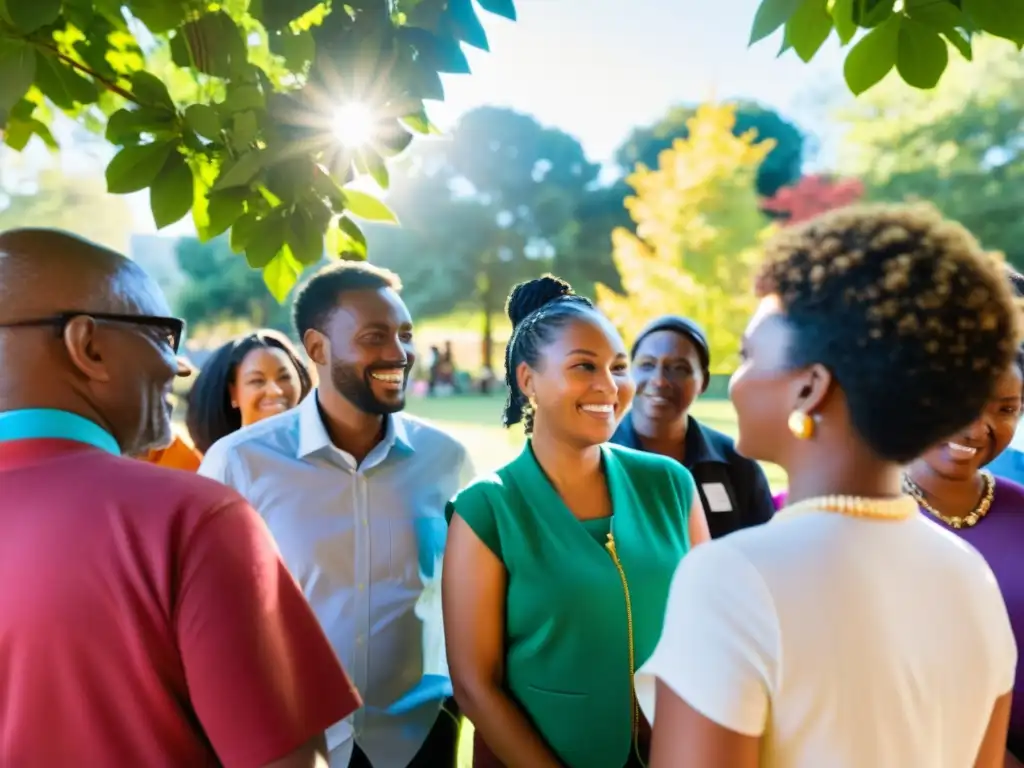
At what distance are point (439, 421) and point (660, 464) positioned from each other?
18886 mm

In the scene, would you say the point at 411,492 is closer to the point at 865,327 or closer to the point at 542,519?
the point at 542,519

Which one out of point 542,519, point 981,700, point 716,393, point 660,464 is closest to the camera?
point 981,700

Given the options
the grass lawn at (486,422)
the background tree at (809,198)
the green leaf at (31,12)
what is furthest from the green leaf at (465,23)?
the background tree at (809,198)

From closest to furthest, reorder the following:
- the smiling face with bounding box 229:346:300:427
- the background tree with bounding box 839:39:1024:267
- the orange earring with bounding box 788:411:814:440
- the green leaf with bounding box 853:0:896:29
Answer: the orange earring with bounding box 788:411:814:440, the green leaf with bounding box 853:0:896:29, the smiling face with bounding box 229:346:300:427, the background tree with bounding box 839:39:1024:267

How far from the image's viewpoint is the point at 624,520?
2.24 metres

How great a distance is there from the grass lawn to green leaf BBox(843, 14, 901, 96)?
9369 millimetres

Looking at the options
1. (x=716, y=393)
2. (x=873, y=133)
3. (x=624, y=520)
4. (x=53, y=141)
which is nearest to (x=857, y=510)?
(x=624, y=520)

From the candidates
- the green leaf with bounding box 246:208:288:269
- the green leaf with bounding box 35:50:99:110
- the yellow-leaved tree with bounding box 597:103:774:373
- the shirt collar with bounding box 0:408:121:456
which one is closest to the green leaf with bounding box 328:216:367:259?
the green leaf with bounding box 246:208:288:269

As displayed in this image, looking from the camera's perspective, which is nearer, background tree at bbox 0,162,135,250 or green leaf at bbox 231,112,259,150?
green leaf at bbox 231,112,259,150

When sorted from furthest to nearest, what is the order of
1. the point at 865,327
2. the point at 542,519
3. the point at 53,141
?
the point at 53,141
the point at 542,519
the point at 865,327

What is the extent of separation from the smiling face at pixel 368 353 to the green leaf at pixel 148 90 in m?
1.11

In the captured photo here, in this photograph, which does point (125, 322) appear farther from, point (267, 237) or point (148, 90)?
point (148, 90)

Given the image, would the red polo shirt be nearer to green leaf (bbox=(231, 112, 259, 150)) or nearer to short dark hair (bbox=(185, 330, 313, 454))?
green leaf (bbox=(231, 112, 259, 150))

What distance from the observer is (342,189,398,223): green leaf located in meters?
2.26
